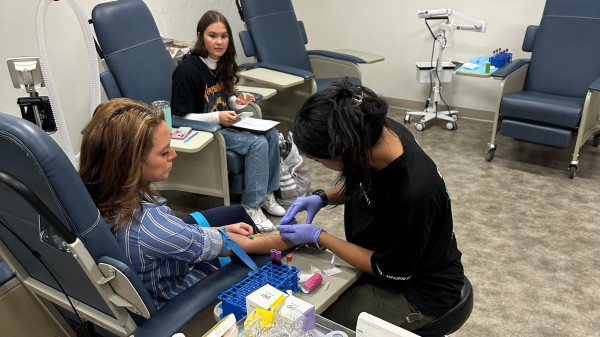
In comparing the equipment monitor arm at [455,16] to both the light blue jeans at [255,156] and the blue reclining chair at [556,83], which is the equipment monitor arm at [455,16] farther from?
the light blue jeans at [255,156]

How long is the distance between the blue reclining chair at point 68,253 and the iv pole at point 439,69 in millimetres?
3052

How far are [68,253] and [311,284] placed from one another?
1.92 feet

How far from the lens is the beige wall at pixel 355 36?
2.78 m

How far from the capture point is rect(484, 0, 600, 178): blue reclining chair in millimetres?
3219

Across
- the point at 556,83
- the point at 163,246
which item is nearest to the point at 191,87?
the point at 163,246

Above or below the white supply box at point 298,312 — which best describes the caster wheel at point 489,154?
below

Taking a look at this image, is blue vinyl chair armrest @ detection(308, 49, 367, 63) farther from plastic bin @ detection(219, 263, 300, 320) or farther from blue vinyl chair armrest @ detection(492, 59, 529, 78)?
plastic bin @ detection(219, 263, 300, 320)

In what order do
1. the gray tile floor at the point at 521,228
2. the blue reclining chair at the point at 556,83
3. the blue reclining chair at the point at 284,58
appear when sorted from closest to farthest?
1. the gray tile floor at the point at 521,228
2. the blue reclining chair at the point at 556,83
3. the blue reclining chair at the point at 284,58

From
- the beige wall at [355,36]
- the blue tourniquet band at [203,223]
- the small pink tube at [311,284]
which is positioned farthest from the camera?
the beige wall at [355,36]

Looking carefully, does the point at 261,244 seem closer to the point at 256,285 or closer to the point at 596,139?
the point at 256,285

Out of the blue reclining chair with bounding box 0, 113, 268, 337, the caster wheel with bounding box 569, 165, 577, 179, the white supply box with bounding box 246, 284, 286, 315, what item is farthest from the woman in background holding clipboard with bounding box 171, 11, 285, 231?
the caster wheel with bounding box 569, 165, 577, 179

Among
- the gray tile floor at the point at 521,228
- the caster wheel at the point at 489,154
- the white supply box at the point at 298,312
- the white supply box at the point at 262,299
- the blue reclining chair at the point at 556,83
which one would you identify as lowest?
the gray tile floor at the point at 521,228

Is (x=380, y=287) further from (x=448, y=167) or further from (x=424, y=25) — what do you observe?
(x=424, y=25)

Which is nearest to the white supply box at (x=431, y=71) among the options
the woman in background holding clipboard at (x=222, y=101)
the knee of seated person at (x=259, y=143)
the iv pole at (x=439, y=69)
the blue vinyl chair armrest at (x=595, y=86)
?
the iv pole at (x=439, y=69)
